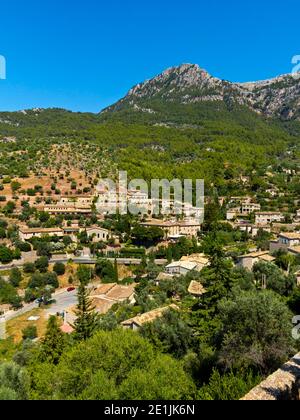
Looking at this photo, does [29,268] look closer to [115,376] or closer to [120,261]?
[120,261]

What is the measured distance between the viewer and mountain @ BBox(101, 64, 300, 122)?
142 metres

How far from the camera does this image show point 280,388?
27.7 feet

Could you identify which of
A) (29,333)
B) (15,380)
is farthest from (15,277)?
(15,380)

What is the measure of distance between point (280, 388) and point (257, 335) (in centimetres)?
298

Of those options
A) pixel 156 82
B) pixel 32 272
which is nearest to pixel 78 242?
pixel 32 272

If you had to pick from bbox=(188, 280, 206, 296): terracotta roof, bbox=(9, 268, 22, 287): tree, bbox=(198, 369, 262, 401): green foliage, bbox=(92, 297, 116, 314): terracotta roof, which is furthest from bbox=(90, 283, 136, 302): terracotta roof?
bbox=(198, 369, 262, 401): green foliage

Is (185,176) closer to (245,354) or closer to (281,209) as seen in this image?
(281,209)

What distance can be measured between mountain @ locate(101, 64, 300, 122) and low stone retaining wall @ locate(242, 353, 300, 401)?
4928 inches

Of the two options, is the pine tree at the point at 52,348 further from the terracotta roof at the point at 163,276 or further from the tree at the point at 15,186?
the tree at the point at 15,186

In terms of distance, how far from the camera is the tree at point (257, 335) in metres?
10.8

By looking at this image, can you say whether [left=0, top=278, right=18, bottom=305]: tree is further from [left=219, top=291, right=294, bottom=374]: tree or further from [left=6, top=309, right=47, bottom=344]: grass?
[left=219, top=291, right=294, bottom=374]: tree

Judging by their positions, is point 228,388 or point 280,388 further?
point 228,388

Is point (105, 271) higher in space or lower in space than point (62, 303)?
higher

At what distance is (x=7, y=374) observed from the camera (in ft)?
39.0
